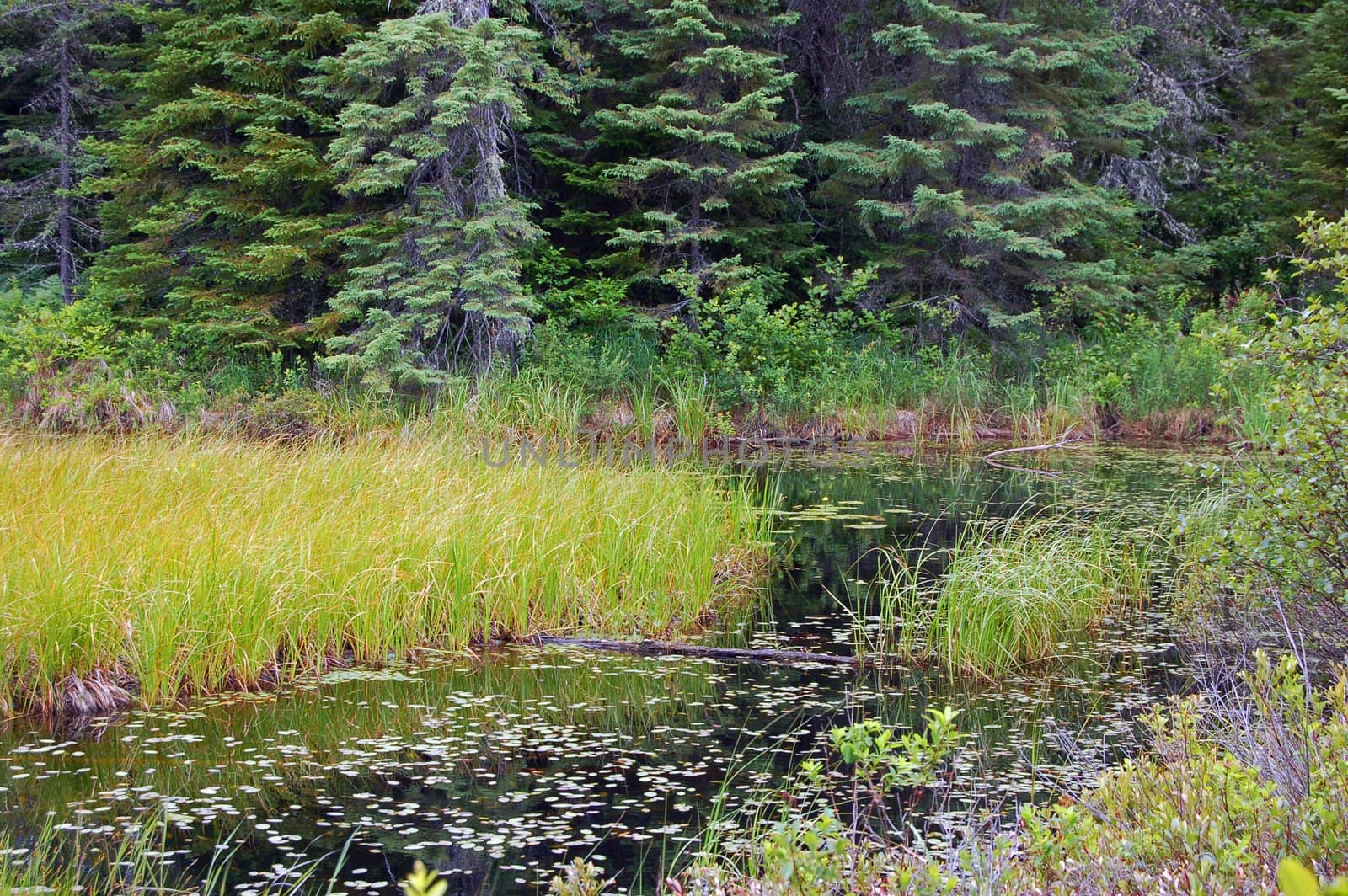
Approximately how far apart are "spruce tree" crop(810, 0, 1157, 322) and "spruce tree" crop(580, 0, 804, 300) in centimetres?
132

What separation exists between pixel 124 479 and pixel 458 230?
7.32 m

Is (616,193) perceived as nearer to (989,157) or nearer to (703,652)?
(989,157)

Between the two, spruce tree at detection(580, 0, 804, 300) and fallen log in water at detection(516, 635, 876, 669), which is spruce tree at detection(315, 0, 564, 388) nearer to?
spruce tree at detection(580, 0, 804, 300)

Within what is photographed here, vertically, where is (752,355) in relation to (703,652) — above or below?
above

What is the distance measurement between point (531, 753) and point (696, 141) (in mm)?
12385

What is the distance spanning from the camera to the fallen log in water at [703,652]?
19.7 feet

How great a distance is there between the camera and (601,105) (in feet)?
58.5

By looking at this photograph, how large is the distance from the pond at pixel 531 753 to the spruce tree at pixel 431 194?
7.42 metres

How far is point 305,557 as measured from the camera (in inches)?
237

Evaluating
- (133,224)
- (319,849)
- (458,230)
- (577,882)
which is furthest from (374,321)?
(577,882)

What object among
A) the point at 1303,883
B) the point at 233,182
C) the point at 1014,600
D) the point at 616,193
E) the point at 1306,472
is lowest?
the point at 1014,600

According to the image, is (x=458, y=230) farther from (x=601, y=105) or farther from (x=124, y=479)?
(x=124, y=479)

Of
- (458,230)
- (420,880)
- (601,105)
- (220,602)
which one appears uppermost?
(601,105)

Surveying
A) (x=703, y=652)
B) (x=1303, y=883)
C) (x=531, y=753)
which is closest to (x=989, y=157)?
(x=703, y=652)
